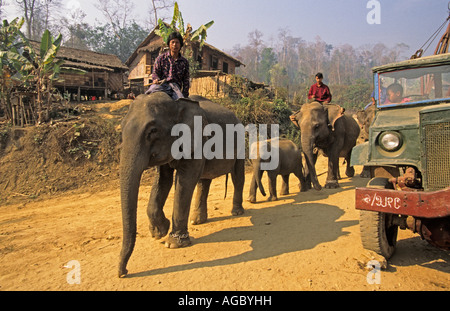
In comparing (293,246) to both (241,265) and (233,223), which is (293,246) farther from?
(233,223)

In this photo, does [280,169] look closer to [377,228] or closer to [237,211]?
[237,211]

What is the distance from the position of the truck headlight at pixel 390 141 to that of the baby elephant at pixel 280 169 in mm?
3600

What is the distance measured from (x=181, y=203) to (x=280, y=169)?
4017 millimetres

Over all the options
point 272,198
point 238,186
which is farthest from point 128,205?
point 272,198

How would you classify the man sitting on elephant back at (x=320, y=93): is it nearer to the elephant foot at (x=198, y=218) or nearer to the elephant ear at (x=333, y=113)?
the elephant ear at (x=333, y=113)

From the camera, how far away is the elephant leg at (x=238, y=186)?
20.9ft

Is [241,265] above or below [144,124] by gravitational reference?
below

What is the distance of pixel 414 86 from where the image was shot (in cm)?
458

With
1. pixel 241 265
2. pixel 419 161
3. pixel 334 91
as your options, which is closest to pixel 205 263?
pixel 241 265

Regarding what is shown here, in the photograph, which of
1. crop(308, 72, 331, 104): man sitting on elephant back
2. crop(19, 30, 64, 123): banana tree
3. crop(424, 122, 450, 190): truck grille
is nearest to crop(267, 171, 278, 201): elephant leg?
crop(308, 72, 331, 104): man sitting on elephant back
